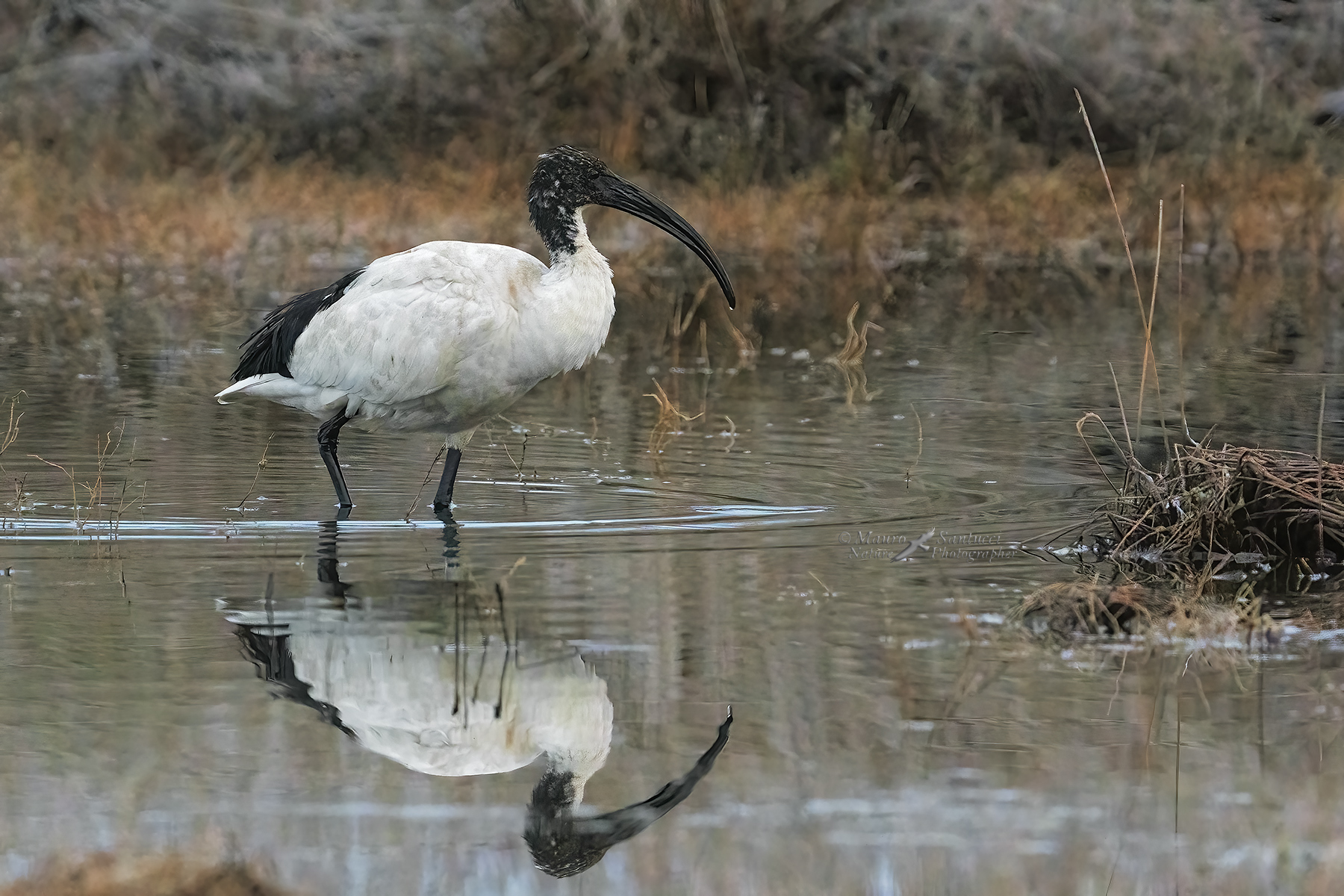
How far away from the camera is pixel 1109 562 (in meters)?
7.14

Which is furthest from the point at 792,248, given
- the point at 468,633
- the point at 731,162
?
the point at 468,633

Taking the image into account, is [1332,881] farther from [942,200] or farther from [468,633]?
[942,200]

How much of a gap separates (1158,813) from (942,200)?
59.8 ft

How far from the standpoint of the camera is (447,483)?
8.31 metres

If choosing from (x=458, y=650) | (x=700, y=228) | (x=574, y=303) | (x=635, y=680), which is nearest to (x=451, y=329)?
(x=574, y=303)

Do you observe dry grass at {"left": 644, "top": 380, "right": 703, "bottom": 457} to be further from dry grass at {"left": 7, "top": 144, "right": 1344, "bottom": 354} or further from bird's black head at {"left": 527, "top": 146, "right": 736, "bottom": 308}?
dry grass at {"left": 7, "top": 144, "right": 1344, "bottom": 354}

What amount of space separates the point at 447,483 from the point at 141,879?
4297 millimetres

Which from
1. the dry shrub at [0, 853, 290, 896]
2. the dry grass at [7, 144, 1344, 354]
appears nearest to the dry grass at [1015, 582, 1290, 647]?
the dry shrub at [0, 853, 290, 896]

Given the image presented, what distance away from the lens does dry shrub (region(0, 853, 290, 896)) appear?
3979mm

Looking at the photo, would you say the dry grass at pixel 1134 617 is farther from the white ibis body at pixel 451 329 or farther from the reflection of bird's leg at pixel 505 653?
the white ibis body at pixel 451 329

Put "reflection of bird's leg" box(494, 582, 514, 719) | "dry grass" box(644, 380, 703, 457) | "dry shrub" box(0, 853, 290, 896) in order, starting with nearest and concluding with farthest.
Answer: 1. "dry shrub" box(0, 853, 290, 896)
2. "reflection of bird's leg" box(494, 582, 514, 719)
3. "dry grass" box(644, 380, 703, 457)

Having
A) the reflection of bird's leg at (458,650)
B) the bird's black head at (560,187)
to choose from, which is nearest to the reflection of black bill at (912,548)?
the reflection of bird's leg at (458,650)

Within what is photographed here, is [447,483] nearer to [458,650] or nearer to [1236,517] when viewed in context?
[458,650]

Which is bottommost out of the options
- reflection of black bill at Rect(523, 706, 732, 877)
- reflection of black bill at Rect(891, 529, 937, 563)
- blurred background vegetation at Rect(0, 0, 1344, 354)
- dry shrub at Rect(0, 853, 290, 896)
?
dry shrub at Rect(0, 853, 290, 896)
